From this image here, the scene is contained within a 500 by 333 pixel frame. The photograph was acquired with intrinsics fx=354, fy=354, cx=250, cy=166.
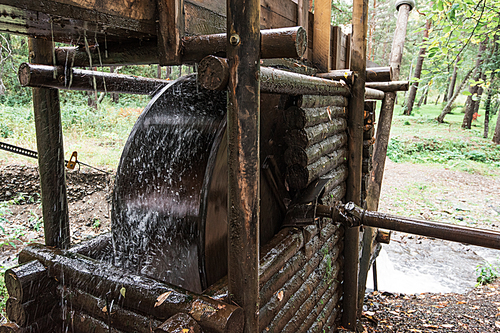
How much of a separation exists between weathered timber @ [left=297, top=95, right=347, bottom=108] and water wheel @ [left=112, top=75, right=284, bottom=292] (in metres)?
0.46

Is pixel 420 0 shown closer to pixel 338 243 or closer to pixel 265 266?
pixel 338 243

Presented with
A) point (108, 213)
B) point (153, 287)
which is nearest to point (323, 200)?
point (153, 287)

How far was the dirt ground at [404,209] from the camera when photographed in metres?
4.96

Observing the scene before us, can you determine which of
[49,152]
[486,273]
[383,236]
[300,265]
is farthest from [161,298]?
[486,273]

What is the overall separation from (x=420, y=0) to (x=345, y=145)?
94.4 ft

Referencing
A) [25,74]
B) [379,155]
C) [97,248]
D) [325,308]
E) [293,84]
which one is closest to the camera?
[293,84]

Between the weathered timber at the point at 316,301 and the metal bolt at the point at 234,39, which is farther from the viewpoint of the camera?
the weathered timber at the point at 316,301

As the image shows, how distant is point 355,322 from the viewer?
15.6 ft

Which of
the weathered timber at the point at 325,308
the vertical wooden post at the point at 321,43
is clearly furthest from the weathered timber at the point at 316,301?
the vertical wooden post at the point at 321,43

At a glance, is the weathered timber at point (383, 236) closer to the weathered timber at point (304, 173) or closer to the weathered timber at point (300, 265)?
the weathered timber at point (300, 265)

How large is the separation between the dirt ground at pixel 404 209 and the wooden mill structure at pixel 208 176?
1.27 meters

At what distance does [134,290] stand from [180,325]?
633 millimetres

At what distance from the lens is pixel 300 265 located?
3.38m

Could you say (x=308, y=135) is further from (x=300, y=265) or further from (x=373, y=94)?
(x=373, y=94)
